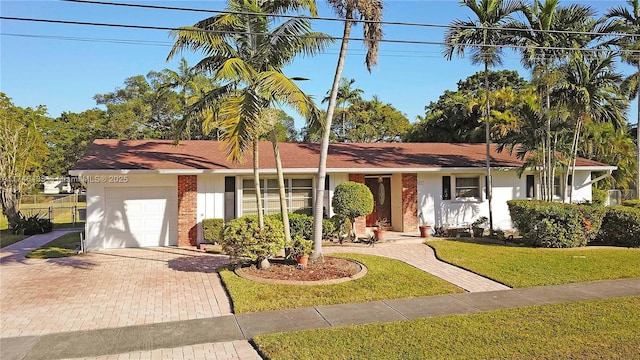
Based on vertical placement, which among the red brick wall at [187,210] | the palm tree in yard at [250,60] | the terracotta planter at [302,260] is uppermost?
the palm tree in yard at [250,60]

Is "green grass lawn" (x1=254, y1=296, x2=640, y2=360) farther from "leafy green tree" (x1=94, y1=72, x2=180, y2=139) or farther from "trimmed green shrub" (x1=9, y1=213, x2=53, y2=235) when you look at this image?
"leafy green tree" (x1=94, y1=72, x2=180, y2=139)

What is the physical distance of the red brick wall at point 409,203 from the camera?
17.0 m

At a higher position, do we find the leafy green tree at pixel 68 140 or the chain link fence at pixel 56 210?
the leafy green tree at pixel 68 140

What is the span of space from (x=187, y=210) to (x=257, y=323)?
839cm

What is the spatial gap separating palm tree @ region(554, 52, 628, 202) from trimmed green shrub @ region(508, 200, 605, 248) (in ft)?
10.6

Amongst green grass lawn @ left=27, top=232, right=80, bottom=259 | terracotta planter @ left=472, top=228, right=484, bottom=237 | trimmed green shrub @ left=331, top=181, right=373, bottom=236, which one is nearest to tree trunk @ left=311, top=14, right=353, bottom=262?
trimmed green shrub @ left=331, top=181, right=373, bottom=236

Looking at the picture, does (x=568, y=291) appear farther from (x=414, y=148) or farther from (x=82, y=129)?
(x=82, y=129)

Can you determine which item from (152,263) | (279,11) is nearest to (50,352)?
(152,263)

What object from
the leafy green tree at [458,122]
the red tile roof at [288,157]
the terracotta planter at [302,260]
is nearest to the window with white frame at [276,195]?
the red tile roof at [288,157]

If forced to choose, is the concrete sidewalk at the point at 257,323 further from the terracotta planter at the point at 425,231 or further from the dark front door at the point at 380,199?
the dark front door at the point at 380,199

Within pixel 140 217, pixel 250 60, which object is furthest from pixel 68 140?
pixel 250 60

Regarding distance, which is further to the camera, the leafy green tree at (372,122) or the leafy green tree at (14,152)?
the leafy green tree at (372,122)

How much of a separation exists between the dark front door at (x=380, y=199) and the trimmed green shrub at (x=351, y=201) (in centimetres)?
327

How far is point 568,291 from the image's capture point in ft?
28.0
